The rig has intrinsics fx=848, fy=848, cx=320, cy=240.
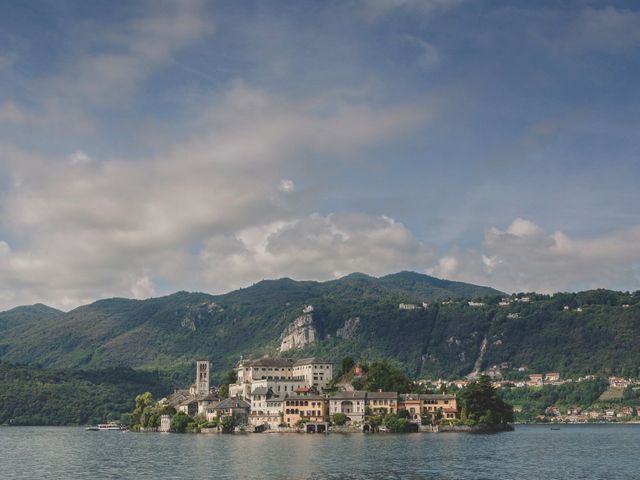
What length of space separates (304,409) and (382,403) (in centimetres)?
1504

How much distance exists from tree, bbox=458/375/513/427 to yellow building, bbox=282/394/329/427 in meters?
26.9

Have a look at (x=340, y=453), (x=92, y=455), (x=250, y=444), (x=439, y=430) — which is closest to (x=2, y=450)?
(x=92, y=455)

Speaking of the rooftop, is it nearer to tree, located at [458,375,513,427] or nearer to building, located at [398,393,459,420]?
building, located at [398,393,459,420]

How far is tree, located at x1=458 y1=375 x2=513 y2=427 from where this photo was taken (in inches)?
6407

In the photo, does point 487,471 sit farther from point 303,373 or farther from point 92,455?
point 303,373

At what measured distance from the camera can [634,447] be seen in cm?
12950

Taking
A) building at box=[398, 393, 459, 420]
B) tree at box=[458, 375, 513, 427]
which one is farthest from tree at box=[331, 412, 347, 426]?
tree at box=[458, 375, 513, 427]

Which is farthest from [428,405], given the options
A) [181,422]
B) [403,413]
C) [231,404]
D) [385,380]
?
[181,422]

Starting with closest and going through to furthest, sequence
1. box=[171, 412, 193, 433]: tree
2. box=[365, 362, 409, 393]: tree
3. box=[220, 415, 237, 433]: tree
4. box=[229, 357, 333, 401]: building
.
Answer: box=[220, 415, 237, 433]: tree, box=[365, 362, 409, 393]: tree, box=[171, 412, 193, 433]: tree, box=[229, 357, 333, 401]: building

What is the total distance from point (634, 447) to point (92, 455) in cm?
8017

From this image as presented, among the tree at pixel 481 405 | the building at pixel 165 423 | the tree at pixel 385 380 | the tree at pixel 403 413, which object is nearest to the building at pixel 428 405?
the tree at pixel 403 413

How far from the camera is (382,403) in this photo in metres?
161

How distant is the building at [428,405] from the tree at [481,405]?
273 cm

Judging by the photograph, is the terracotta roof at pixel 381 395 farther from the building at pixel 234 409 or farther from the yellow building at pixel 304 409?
the building at pixel 234 409
